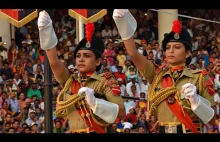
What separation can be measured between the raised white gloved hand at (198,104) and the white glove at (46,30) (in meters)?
1.45

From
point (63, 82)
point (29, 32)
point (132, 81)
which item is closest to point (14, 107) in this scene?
point (132, 81)

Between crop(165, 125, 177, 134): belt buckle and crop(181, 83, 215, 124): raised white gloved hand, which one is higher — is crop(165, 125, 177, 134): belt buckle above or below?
below

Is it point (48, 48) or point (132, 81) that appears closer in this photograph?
point (48, 48)

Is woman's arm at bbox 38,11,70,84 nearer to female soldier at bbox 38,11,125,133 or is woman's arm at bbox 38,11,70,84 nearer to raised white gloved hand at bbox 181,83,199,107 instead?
female soldier at bbox 38,11,125,133

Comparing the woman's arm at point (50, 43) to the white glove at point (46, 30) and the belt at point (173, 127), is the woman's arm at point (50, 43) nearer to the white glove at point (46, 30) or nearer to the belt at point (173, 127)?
the white glove at point (46, 30)

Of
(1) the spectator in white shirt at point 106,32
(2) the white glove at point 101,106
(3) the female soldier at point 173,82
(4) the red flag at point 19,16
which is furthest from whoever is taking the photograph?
(1) the spectator in white shirt at point 106,32

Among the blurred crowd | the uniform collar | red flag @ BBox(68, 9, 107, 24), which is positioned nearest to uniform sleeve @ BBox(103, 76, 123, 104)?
the uniform collar

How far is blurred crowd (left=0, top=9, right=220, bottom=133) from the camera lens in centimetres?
1661

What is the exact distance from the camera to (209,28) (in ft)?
77.0

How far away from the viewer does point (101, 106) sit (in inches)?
391

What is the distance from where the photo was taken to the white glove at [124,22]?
32.2 feet

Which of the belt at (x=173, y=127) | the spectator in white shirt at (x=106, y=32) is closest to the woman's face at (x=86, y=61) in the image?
the belt at (x=173, y=127)

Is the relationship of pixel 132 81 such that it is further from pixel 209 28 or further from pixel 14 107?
pixel 209 28
